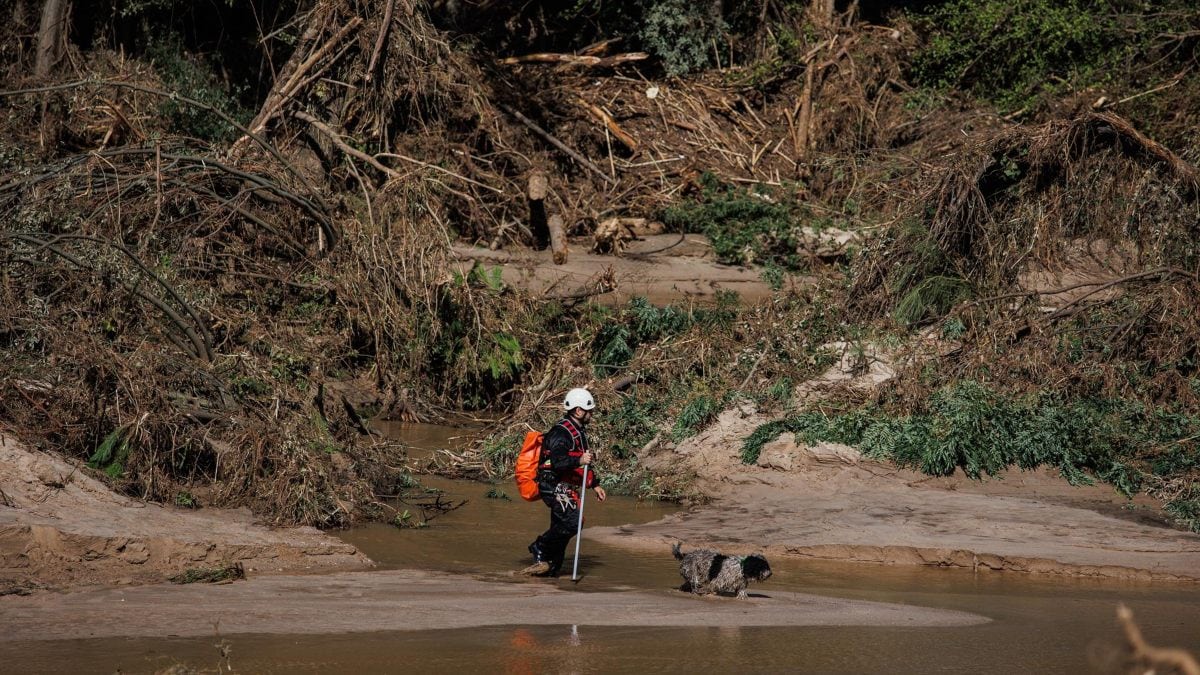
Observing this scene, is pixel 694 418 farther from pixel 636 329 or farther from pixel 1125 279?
pixel 1125 279

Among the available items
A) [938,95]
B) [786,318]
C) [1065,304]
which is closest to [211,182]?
[786,318]

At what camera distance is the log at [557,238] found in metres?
18.3

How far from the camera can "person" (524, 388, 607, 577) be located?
942 centimetres

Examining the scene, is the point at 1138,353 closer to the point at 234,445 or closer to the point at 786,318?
the point at 786,318

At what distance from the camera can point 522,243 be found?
19188mm

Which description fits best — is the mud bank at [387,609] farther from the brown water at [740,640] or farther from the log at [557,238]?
the log at [557,238]

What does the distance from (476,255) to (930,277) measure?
624cm

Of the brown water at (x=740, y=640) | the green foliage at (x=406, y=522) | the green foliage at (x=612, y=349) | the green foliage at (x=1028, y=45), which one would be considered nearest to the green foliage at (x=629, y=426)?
the green foliage at (x=612, y=349)

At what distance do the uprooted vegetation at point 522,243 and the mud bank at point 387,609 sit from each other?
2.17m

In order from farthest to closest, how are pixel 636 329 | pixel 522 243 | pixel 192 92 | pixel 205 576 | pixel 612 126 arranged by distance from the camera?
pixel 612 126, pixel 522 243, pixel 192 92, pixel 636 329, pixel 205 576

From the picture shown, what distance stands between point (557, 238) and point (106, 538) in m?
10.8

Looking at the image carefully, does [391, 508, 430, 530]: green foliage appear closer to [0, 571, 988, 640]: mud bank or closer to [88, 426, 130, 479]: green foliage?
[0, 571, 988, 640]: mud bank

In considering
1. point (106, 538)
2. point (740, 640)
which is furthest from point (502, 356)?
point (740, 640)

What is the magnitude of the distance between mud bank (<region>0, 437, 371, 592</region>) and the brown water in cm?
80
